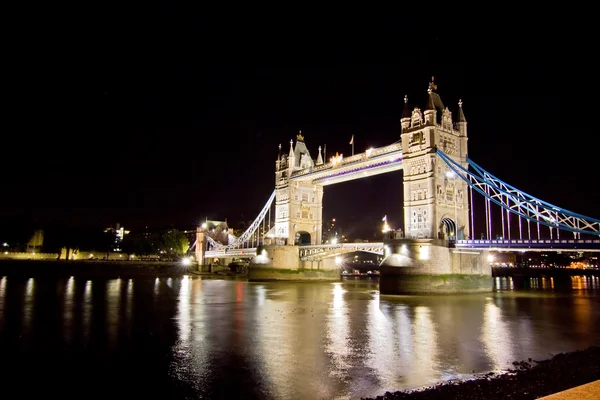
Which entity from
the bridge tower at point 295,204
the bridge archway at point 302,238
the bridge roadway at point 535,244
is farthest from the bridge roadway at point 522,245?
the bridge archway at point 302,238

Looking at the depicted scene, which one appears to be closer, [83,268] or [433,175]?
[433,175]

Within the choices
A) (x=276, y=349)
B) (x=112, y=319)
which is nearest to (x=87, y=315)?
(x=112, y=319)

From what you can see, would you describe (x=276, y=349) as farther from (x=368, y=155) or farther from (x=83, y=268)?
(x=83, y=268)

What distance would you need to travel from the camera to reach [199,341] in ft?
46.4

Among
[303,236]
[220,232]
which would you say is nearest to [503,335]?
[303,236]

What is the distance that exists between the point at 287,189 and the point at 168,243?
44671 mm

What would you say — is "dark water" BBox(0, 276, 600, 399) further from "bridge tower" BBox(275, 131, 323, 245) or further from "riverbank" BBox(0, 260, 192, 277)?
"riverbank" BBox(0, 260, 192, 277)

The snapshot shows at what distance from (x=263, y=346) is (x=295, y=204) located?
35.5 m

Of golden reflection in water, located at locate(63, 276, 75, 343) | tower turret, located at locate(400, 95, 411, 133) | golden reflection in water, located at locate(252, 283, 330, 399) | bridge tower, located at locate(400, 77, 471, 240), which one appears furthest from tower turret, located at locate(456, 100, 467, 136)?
golden reflection in water, located at locate(63, 276, 75, 343)

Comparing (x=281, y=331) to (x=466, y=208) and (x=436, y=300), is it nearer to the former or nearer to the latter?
(x=436, y=300)

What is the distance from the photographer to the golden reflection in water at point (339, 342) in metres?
10.7

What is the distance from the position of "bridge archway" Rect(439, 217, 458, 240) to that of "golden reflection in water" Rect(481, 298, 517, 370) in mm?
10056

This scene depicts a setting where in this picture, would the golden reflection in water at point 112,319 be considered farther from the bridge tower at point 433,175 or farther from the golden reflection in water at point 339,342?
the bridge tower at point 433,175

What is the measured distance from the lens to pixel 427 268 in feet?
95.5
